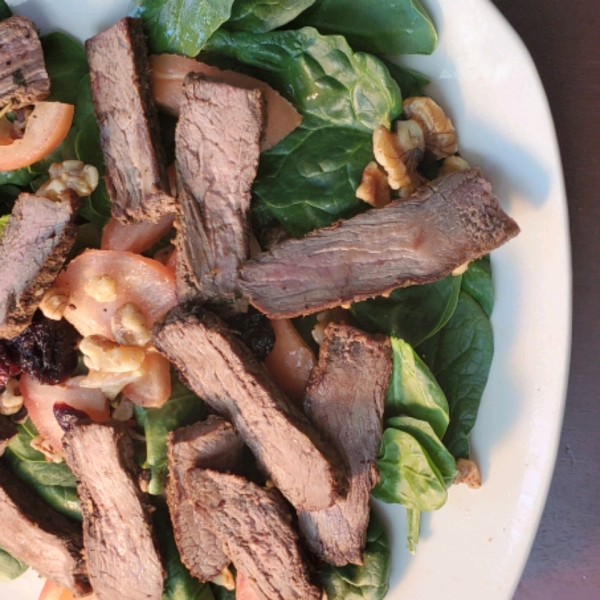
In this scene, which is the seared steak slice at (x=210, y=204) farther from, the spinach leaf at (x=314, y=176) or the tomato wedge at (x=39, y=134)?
the tomato wedge at (x=39, y=134)

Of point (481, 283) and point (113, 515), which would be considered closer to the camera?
point (481, 283)

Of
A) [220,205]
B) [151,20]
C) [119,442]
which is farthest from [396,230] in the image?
[119,442]

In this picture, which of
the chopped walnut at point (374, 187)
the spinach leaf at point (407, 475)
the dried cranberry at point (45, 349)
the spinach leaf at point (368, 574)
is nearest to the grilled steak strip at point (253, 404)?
the spinach leaf at point (407, 475)

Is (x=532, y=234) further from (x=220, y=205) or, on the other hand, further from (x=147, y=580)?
(x=147, y=580)

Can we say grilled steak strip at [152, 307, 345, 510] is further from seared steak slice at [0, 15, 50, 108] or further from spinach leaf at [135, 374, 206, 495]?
seared steak slice at [0, 15, 50, 108]

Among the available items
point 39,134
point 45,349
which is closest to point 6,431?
point 45,349

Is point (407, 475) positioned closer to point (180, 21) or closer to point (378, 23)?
point (378, 23)
